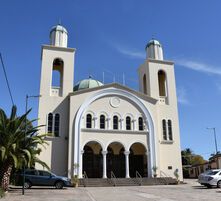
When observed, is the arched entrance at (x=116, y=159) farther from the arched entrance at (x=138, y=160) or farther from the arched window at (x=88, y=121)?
the arched window at (x=88, y=121)

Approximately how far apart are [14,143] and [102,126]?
45.6 feet

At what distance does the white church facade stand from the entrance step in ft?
4.67

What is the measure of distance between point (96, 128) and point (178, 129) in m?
10.4

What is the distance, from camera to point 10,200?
14.2 meters

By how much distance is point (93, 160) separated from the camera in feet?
106

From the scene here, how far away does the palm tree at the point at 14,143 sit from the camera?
18.8 m

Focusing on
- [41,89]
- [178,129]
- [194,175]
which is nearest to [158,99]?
[178,129]

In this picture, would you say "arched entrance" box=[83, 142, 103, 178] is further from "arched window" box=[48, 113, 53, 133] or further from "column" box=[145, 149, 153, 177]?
"column" box=[145, 149, 153, 177]

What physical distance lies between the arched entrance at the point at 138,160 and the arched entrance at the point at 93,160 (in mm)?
3936

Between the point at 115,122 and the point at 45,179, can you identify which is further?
the point at 115,122

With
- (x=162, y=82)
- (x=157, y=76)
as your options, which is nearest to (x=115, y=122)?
(x=157, y=76)

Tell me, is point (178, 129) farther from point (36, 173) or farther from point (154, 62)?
point (36, 173)

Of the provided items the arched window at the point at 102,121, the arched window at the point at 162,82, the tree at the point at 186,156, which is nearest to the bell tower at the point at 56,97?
→ the arched window at the point at 102,121

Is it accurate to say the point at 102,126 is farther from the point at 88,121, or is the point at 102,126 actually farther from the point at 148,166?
the point at 148,166
